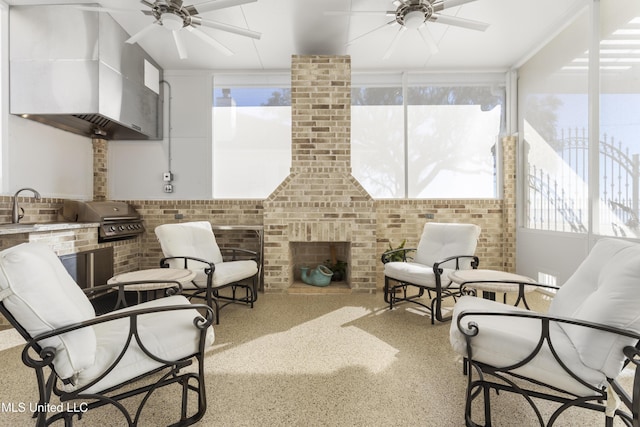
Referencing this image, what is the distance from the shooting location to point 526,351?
1474mm

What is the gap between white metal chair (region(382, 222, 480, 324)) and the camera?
3088 millimetres

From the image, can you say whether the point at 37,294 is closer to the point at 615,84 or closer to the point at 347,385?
the point at 347,385

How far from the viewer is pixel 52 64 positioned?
3.45 m

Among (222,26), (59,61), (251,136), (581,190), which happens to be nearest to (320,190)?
(251,136)

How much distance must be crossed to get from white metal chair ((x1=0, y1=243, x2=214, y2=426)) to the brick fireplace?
257 centimetres

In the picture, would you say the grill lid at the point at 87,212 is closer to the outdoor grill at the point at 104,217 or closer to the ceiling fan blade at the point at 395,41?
the outdoor grill at the point at 104,217

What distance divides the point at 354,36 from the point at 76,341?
4.16m

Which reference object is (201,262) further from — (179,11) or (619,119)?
(619,119)

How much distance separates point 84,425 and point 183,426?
550mm

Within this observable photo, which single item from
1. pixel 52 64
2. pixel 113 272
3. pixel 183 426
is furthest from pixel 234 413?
pixel 52 64

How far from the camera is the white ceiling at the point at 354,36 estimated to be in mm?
3414

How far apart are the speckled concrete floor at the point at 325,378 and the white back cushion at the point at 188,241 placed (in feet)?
2.67

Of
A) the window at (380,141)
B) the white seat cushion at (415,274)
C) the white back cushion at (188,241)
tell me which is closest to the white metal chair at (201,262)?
the white back cushion at (188,241)

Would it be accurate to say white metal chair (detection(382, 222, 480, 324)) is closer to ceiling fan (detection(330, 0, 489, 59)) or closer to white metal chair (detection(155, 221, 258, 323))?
white metal chair (detection(155, 221, 258, 323))
